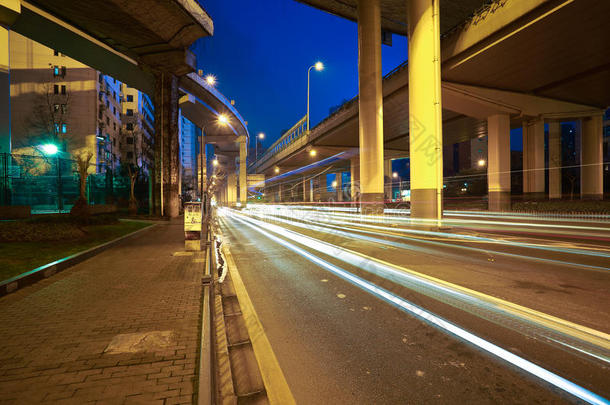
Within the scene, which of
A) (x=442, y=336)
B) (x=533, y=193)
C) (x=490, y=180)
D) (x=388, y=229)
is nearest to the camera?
(x=442, y=336)

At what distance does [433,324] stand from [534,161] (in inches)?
1280

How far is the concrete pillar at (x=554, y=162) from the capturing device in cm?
2955

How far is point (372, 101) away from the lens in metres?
19.7

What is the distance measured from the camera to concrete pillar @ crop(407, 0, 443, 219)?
14398mm

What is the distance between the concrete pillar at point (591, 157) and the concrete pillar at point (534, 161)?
4.06 metres

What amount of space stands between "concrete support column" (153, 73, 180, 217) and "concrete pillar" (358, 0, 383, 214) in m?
15.7

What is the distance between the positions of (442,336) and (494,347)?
542mm

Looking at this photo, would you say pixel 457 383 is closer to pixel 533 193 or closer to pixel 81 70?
pixel 533 193

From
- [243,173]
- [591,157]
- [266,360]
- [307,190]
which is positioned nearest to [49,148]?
[243,173]

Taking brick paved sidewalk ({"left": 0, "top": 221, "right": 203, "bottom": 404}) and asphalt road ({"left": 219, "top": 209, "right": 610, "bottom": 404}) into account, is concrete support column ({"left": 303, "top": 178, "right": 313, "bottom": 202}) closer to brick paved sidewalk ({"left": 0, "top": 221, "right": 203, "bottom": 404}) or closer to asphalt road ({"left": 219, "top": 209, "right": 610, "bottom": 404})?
asphalt road ({"left": 219, "top": 209, "right": 610, "bottom": 404})

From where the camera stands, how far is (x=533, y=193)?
93.7 feet

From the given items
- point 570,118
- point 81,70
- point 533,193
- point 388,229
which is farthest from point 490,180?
point 81,70

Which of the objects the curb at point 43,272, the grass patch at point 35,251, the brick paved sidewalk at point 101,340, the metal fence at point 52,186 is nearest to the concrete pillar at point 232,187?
the metal fence at point 52,186

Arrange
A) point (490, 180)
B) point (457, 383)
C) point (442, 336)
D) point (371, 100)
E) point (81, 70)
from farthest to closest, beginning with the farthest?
point (81, 70) < point (490, 180) < point (371, 100) < point (442, 336) < point (457, 383)
